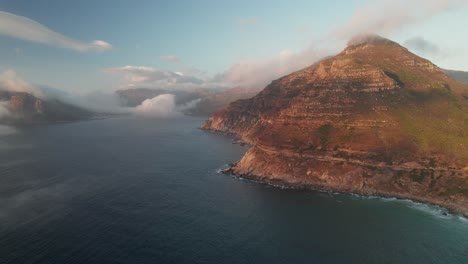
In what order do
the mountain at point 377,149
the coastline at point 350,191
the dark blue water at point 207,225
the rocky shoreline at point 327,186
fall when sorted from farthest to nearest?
the mountain at point 377,149 → the rocky shoreline at point 327,186 → the coastline at point 350,191 → the dark blue water at point 207,225

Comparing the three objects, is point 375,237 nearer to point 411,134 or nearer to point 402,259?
point 402,259

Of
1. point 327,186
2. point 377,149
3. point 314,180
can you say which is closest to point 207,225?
point 314,180

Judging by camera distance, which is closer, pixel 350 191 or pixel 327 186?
pixel 350 191

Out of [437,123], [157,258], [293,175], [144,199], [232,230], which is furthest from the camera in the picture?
[437,123]

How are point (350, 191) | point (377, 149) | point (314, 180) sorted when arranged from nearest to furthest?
point (350, 191)
point (314, 180)
point (377, 149)

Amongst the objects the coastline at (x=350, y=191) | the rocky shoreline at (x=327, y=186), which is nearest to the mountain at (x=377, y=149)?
the rocky shoreline at (x=327, y=186)

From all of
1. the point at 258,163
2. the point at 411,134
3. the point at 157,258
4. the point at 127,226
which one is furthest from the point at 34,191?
the point at 411,134

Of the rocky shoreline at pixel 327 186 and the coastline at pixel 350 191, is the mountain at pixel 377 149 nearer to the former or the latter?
the rocky shoreline at pixel 327 186

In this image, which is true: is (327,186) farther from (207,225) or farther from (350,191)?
(207,225)
